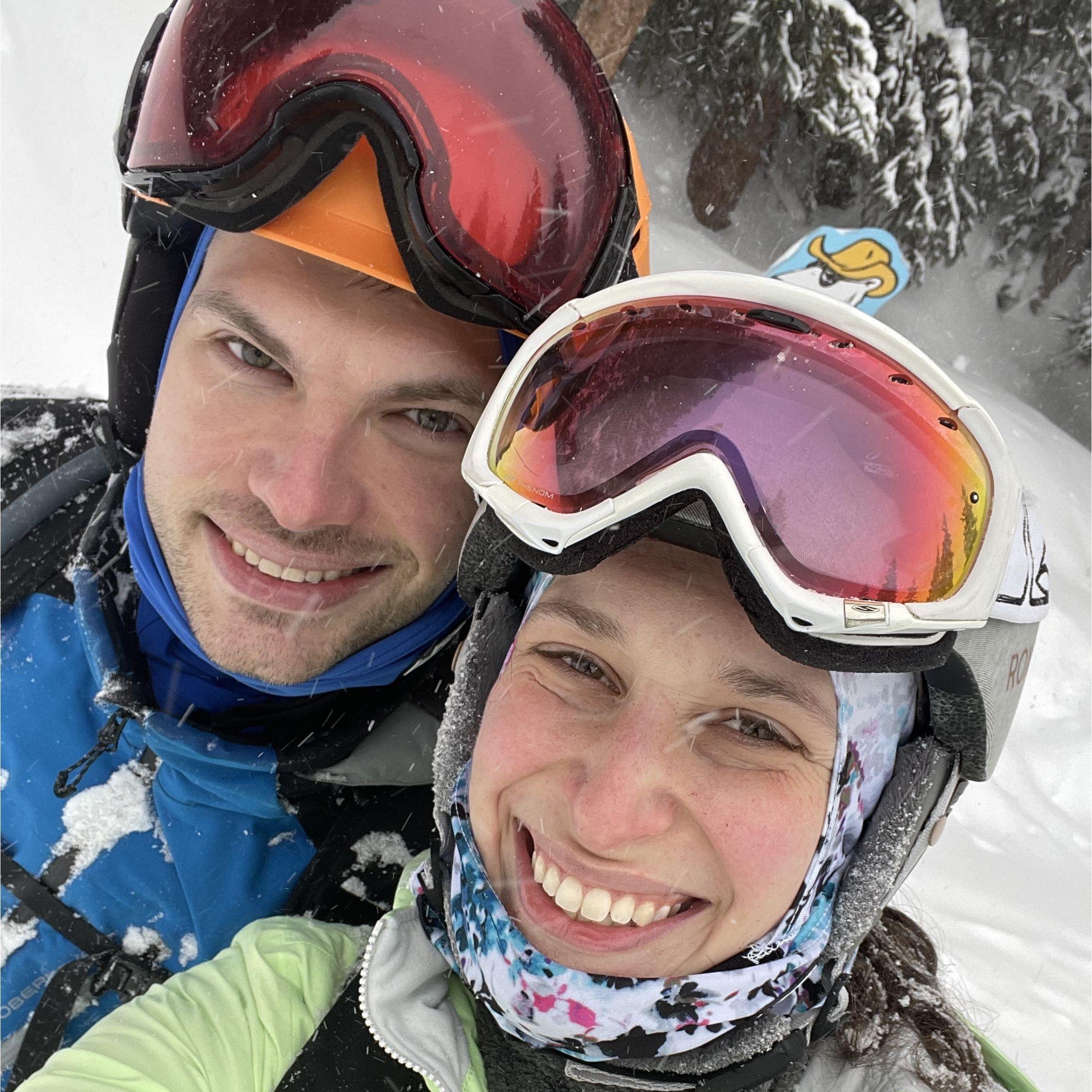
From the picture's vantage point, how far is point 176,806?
219 centimetres

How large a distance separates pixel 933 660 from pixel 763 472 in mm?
405

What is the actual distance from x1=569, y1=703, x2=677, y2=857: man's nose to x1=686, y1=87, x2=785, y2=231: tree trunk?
1028cm

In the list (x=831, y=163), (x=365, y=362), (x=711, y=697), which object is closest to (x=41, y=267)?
(x=365, y=362)

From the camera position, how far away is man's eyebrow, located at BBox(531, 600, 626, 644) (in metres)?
1.52

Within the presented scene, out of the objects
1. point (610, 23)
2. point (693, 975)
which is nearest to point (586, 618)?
point (693, 975)

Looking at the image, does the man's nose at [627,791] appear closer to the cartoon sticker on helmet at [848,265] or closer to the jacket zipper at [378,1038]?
the jacket zipper at [378,1038]

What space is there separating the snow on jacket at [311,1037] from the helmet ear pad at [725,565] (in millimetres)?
791

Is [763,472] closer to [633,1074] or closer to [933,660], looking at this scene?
[933,660]

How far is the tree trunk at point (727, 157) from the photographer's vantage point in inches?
412

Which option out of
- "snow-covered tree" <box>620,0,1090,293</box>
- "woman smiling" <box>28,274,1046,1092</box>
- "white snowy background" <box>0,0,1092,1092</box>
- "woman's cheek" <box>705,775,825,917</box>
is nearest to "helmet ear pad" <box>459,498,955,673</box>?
"woman smiling" <box>28,274,1046,1092</box>

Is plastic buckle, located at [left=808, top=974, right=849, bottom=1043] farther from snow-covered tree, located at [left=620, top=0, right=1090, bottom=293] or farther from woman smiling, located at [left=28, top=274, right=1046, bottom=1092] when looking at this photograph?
snow-covered tree, located at [left=620, top=0, right=1090, bottom=293]

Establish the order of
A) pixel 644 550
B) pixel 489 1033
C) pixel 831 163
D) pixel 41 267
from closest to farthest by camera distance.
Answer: pixel 644 550, pixel 489 1033, pixel 41 267, pixel 831 163

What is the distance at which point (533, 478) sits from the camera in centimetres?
160

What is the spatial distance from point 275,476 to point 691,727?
1.06 meters
